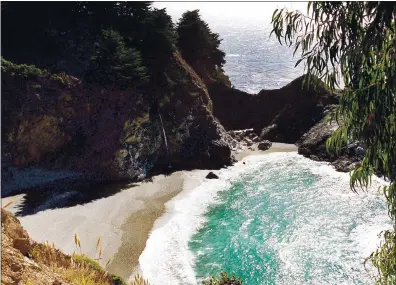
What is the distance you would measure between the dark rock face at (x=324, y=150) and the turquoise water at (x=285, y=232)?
4.65 metres

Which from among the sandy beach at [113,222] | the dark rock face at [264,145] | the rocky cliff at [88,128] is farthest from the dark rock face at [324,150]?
the sandy beach at [113,222]

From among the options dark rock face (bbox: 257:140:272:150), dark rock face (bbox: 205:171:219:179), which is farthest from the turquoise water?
dark rock face (bbox: 257:140:272:150)

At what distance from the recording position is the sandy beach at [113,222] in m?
22.7

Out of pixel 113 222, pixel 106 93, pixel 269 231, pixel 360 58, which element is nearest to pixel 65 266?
pixel 360 58

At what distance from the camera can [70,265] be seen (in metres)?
11.0

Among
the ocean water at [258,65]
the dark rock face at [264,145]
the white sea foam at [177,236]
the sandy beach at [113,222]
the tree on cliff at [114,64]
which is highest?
the tree on cliff at [114,64]

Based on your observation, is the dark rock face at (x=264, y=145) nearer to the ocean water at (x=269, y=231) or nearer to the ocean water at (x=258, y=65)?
the ocean water at (x=269, y=231)

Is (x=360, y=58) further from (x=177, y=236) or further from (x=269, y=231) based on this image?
(x=269, y=231)

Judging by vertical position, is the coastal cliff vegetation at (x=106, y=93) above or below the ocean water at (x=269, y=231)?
above

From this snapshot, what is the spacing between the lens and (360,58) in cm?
657

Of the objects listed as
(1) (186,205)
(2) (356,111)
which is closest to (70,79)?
(1) (186,205)

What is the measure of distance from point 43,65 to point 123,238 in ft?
73.3

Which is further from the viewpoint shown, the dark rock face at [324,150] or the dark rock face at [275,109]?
the dark rock face at [275,109]

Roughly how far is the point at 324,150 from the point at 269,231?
21.6 meters
